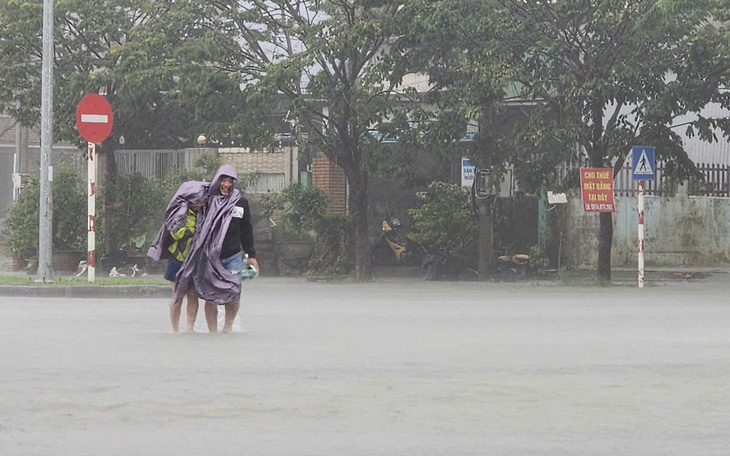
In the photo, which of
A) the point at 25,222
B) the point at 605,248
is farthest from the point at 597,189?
the point at 25,222

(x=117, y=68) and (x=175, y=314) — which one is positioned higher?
(x=117, y=68)

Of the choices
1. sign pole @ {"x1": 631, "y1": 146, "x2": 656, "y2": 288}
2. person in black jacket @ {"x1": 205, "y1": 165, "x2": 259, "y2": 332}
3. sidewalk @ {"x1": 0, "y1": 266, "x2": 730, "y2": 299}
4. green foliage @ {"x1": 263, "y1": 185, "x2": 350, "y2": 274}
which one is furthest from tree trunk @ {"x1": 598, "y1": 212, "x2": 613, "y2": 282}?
person in black jacket @ {"x1": 205, "y1": 165, "x2": 259, "y2": 332}

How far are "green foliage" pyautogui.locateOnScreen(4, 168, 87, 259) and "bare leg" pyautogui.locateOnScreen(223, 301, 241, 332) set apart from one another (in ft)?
50.8

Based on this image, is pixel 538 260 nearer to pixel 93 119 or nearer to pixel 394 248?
pixel 394 248

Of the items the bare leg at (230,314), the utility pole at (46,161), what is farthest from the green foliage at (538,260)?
the bare leg at (230,314)

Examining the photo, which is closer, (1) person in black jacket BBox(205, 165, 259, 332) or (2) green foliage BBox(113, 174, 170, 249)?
(1) person in black jacket BBox(205, 165, 259, 332)

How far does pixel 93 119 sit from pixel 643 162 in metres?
10.00

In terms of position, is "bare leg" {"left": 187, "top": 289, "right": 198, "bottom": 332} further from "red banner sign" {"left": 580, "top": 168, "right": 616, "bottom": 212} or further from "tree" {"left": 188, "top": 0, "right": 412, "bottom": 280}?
"red banner sign" {"left": 580, "top": 168, "right": 616, "bottom": 212}

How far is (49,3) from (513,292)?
9.10 m

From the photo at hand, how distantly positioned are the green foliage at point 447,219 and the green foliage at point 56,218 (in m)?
7.24

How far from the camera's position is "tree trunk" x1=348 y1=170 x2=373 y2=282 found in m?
26.9

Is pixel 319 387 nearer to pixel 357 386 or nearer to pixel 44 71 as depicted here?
pixel 357 386

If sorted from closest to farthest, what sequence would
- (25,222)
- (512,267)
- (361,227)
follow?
(361,227)
(512,267)
(25,222)

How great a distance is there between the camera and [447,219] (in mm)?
27281
